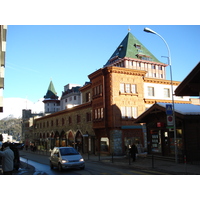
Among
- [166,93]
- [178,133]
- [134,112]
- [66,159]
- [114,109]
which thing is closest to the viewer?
[66,159]

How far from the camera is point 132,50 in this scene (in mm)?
73938

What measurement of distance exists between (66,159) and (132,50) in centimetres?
6233

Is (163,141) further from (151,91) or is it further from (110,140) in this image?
(151,91)

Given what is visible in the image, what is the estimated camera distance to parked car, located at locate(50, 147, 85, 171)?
15951 mm

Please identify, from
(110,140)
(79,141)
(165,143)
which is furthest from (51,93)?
(165,143)

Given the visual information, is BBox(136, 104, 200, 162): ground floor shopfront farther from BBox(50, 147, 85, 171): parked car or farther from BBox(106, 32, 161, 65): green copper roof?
BBox(106, 32, 161, 65): green copper roof

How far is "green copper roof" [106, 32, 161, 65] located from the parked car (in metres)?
57.2

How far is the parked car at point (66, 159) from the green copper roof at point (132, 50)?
188 ft

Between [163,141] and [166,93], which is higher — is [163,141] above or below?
below

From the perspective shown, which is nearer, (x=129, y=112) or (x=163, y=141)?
(x=163, y=141)

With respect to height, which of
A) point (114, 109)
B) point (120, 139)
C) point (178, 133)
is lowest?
point (120, 139)

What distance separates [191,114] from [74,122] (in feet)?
83.3

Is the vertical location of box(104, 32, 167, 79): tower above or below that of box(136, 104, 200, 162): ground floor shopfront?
above

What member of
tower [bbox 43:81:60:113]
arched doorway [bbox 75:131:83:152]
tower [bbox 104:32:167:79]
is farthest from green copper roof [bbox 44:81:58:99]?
arched doorway [bbox 75:131:83:152]
